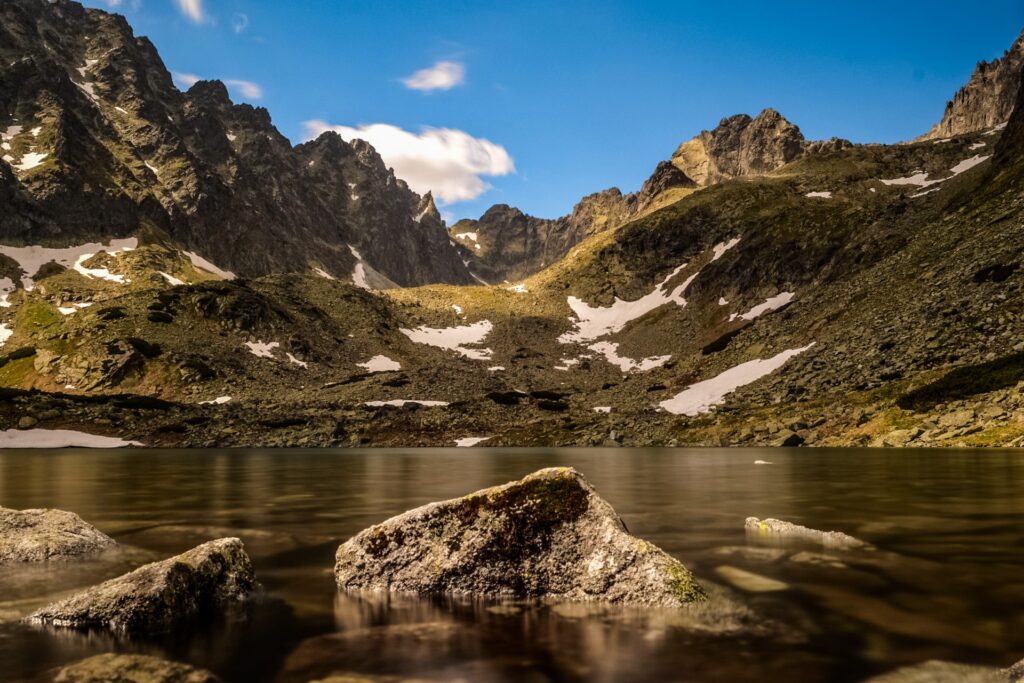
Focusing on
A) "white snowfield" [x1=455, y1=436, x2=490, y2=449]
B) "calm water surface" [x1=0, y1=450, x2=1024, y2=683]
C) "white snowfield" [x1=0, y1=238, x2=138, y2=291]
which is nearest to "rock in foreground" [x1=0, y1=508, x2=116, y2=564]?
"calm water surface" [x1=0, y1=450, x2=1024, y2=683]

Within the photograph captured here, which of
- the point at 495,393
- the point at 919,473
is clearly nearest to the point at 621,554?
the point at 919,473

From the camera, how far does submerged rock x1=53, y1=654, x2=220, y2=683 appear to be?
635 centimetres

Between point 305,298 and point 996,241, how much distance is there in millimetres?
148520

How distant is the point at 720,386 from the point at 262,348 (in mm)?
97352

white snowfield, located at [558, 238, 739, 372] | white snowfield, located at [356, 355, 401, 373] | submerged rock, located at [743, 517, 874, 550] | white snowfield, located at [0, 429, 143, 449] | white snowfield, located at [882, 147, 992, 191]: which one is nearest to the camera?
submerged rock, located at [743, 517, 874, 550]

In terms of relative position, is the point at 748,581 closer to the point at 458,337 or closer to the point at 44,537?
the point at 44,537

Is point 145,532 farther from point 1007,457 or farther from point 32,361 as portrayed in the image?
point 32,361

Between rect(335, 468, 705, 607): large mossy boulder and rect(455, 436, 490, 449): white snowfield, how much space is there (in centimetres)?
7557

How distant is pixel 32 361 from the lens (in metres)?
126

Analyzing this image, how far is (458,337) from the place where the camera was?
168 m

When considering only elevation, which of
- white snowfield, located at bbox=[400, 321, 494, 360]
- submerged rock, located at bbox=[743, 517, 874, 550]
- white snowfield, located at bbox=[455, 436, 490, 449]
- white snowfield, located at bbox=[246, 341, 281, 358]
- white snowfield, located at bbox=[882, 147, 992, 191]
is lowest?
white snowfield, located at bbox=[455, 436, 490, 449]

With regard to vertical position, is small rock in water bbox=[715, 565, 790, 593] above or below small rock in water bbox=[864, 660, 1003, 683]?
below

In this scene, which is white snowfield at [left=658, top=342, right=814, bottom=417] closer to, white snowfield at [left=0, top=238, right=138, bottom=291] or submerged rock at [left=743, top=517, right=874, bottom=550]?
submerged rock at [left=743, top=517, right=874, bottom=550]

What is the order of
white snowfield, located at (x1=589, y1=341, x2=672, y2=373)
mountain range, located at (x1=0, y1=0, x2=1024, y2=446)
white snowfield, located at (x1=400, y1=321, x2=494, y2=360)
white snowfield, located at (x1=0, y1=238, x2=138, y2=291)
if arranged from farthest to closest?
white snowfield, located at (x1=0, y1=238, x2=138, y2=291), white snowfield, located at (x1=400, y1=321, x2=494, y2=360), white snowfield, located at (x1=589, y1=341, x2=672, y2=373), mountain range, located at (x1=0, y1=0, x2=1024, y2=446)
